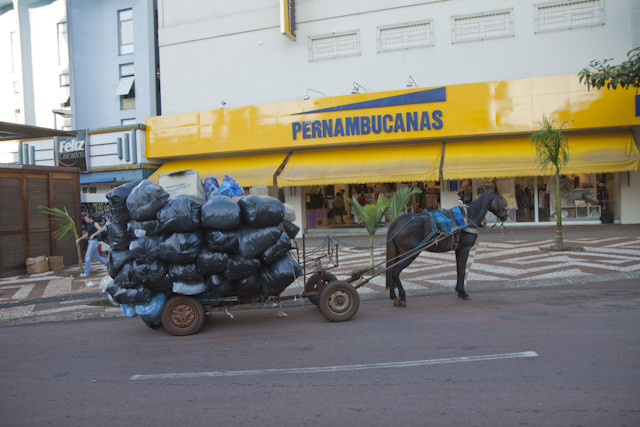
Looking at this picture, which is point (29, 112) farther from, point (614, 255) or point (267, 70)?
point (614, 255)

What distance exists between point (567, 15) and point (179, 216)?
16.3 metres

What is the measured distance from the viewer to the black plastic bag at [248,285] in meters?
6.05

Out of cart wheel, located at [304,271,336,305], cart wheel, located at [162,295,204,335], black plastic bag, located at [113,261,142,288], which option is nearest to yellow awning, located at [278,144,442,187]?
cart wheel, located at [304,271,336,305]

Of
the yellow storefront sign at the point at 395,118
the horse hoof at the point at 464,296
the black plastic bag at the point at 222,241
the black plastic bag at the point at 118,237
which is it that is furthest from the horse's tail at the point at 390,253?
the yellow storefront sign at the point at 395,118

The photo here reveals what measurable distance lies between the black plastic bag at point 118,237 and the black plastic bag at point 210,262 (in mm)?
1036

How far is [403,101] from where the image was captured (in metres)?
17.3

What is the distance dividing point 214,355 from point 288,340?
37.3 inches

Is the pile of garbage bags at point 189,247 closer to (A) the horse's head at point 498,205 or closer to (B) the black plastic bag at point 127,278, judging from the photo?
(B) the black plastic bag at point 127,278

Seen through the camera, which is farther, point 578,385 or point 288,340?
point 288,340

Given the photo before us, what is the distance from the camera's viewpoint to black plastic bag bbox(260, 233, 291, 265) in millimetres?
6000

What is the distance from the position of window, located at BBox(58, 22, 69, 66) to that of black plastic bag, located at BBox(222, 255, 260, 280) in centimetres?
2900

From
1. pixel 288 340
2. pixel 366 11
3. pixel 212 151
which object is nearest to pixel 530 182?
pixel 366 11

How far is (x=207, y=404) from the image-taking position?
3945 millimetres

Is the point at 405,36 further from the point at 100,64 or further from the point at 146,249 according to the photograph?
the point at 100,64
